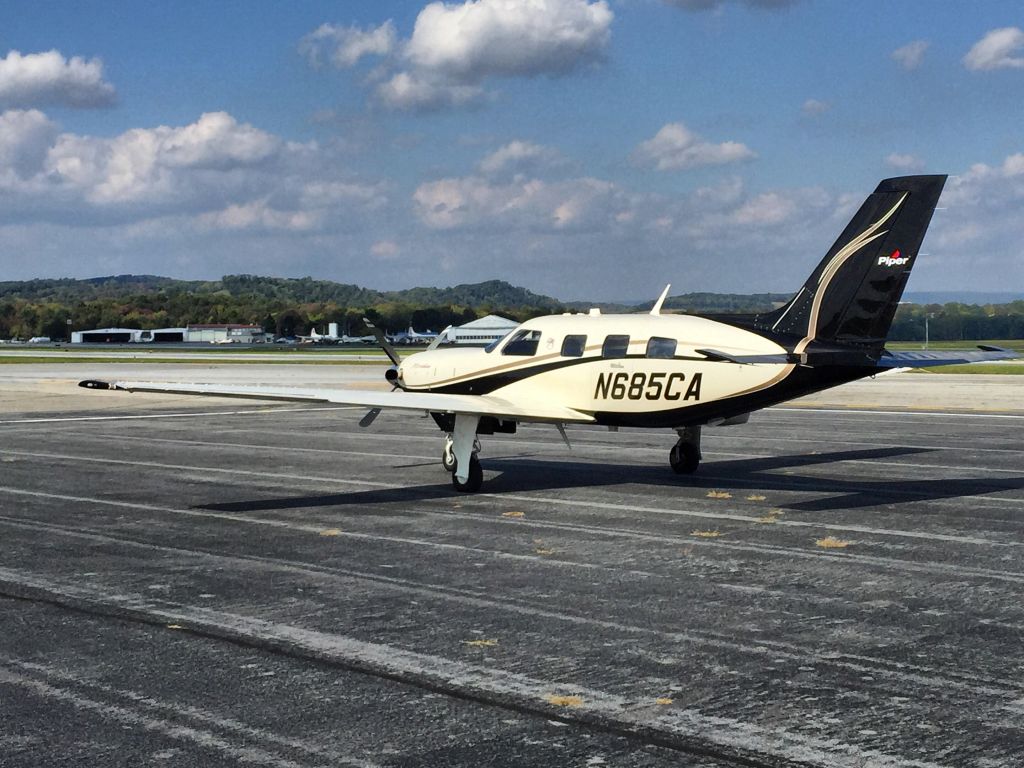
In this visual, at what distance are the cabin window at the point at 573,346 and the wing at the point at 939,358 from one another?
4556 millimetres

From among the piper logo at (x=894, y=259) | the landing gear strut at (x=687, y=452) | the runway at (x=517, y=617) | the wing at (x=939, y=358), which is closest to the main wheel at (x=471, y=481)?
the runway at (x=517, y=617)

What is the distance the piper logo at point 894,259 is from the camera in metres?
18.1

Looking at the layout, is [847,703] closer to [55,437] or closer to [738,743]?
[738,743]

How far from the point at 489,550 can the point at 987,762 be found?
7.57m

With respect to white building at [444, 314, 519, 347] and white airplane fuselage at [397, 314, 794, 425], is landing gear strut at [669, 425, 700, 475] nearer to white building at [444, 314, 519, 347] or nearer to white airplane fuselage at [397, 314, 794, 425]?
white airplane fuselage at [397, 314, 794, 425]

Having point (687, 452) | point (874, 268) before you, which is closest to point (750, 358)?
point (874, 268)

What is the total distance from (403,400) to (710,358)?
476cm

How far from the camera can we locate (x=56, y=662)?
29.1ft

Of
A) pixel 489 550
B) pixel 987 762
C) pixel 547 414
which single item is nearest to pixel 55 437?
pixel 547 414

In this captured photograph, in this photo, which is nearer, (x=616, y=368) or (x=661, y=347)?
(x=661, y=347)

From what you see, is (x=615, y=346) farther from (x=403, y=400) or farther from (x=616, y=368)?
(x=403, y=400)

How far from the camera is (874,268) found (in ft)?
59.6

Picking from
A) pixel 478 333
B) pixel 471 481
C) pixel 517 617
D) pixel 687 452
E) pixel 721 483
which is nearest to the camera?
pixel 517 617

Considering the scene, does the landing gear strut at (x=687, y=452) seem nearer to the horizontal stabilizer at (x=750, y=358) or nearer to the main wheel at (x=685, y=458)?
the main wheel at (x=685, y=458)
